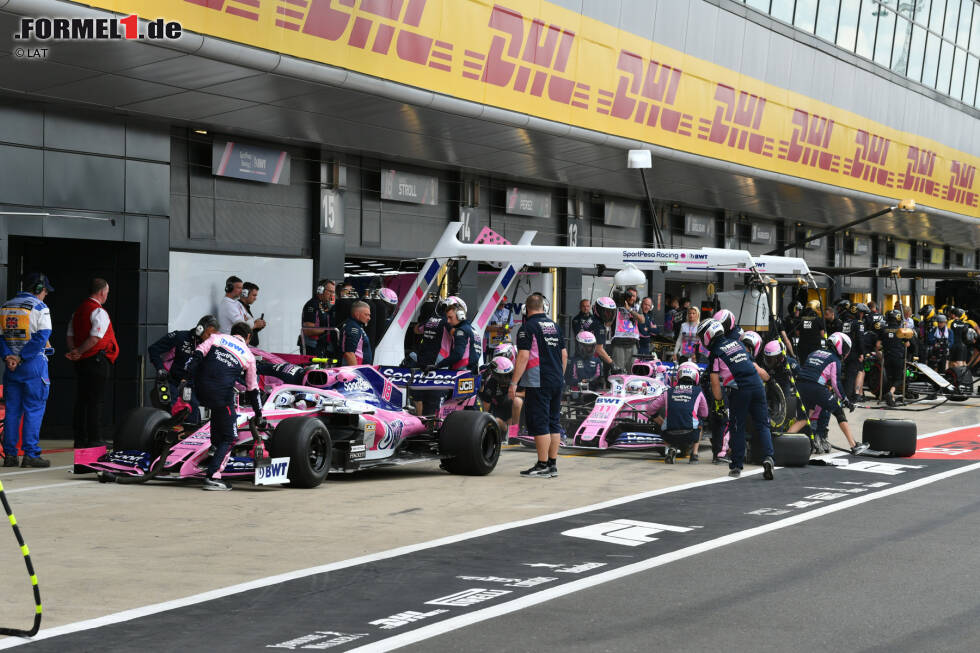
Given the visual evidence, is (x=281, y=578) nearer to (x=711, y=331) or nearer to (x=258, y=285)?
(x=711, y=331)

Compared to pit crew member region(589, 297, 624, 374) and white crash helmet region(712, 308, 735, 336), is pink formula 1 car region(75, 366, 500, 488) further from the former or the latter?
pit crew member region(589, 297, 624, 374)

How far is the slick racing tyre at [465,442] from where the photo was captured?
1254 centimetres

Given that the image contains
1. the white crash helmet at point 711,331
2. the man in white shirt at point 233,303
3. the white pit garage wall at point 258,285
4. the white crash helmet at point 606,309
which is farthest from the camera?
the white pit garage wall at point 258,285

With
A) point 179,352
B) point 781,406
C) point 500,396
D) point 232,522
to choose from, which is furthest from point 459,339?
point 232,522

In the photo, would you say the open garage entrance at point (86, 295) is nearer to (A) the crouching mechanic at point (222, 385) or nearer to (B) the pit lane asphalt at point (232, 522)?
(B) the pit lane asphalt at point (232, 522)

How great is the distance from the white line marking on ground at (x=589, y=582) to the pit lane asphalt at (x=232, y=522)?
A: 1.08ft

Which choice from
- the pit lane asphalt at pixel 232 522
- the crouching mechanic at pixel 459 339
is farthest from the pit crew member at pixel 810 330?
the crouching mechanic at pixel 459 339

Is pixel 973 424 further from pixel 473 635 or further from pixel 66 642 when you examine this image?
pixel 66 642

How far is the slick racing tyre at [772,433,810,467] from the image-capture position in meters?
13.9

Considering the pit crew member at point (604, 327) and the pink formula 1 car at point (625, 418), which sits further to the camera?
the pit crew member at point (604, 327)

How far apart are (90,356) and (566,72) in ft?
33.2

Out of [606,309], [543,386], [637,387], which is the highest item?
[606,309]

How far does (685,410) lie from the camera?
1431 cm

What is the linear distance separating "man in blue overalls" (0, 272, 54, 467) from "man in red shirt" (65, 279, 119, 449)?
63 centimetres
